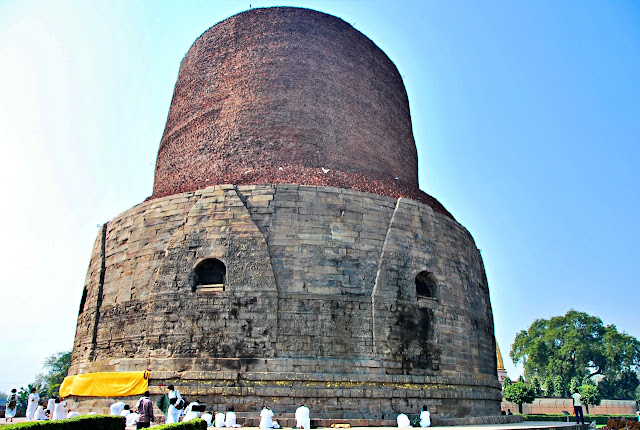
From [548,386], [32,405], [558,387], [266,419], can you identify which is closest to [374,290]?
[266,419]

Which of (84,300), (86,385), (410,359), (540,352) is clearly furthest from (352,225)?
(540,352)

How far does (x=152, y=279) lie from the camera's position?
12703mm

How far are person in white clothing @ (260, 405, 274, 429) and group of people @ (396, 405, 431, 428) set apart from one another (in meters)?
2.78

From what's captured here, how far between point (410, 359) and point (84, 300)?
376 inches

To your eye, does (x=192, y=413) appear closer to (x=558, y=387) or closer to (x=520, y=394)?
(x=520, y=394)

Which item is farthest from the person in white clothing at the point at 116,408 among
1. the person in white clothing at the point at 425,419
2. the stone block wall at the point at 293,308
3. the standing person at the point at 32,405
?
the person in white clothing at the point at 425,419

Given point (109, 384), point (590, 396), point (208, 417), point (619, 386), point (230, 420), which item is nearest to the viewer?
point (208, 417)

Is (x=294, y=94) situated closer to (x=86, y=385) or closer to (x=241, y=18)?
(x=241, y=18)

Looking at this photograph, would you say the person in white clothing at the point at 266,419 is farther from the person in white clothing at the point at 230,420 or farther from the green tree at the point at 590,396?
the green tree at the point at 590,396

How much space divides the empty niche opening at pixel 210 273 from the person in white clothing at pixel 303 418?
3461mm

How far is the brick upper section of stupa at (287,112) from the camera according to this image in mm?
14998

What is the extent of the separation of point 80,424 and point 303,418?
4.35m

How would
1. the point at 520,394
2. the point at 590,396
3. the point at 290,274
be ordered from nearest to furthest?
the point at 290,274 < the point at 520,394 < the point at 590,396

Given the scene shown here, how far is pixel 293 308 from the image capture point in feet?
38.9
